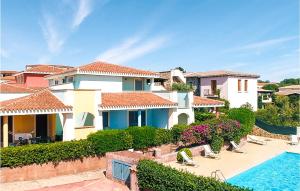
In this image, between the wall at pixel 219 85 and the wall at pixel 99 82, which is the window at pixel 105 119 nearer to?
the wall at pixel 99 82

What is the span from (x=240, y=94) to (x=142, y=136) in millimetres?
30001

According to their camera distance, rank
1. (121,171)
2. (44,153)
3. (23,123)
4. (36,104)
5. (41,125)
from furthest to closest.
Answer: (41,125) < (23,123) < (36,104) < (44,153) < (121,171)

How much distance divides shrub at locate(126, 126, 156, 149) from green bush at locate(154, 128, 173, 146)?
434mm

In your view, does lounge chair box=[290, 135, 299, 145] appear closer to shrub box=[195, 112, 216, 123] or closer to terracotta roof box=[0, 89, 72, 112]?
shrub box=[195, 112, 216, 123]

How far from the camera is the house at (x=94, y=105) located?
2453 centimetres

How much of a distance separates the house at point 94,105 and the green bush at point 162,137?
318 centimetres

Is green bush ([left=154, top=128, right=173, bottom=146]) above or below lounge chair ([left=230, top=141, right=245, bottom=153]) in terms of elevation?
above

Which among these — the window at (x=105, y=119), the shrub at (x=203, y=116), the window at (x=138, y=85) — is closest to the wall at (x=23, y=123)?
the window at (x=105, y=119)

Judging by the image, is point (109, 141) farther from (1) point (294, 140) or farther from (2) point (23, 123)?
(1) point (294, 140)

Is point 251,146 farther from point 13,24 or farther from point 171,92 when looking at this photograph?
point 13,24

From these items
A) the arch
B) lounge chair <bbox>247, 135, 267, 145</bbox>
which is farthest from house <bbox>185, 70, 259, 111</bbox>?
the arch

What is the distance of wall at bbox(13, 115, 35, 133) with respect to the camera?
27.8 m

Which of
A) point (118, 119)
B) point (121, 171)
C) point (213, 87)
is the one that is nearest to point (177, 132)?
point (118, 119)

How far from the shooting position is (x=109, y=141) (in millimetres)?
23594
